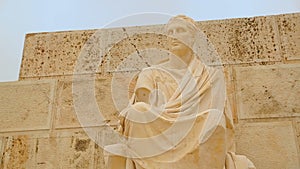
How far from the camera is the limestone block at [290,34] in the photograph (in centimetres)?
327

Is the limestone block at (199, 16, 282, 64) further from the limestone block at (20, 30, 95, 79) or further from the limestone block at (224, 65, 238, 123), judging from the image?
the limestone block at (20, 30, 95, 79)

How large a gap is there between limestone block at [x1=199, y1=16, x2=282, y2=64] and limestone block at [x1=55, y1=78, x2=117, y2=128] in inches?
31.7

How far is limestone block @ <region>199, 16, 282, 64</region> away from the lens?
3.29 metres

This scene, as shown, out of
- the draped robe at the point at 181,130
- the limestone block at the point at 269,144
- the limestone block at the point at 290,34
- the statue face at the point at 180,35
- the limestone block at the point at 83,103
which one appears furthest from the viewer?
the limestone block at the point at 290,34

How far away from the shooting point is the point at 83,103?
3.26m

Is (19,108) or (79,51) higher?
(79,51)

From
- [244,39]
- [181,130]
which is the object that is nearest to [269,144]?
[244,39]

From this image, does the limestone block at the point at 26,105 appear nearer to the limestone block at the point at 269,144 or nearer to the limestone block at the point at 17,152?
the limestone block at the point at 17,152

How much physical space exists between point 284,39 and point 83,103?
142 centimetres

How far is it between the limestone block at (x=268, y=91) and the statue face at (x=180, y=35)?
0.72 meters

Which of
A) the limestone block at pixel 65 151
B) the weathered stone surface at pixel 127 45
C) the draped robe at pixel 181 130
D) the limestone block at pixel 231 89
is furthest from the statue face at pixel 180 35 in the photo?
the limestone block at pixel 65 151

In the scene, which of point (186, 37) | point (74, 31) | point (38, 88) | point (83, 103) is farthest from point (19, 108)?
point (186, 37)

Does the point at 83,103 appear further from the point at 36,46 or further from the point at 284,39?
the point at 284,39

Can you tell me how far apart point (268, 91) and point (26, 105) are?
5.24ft
